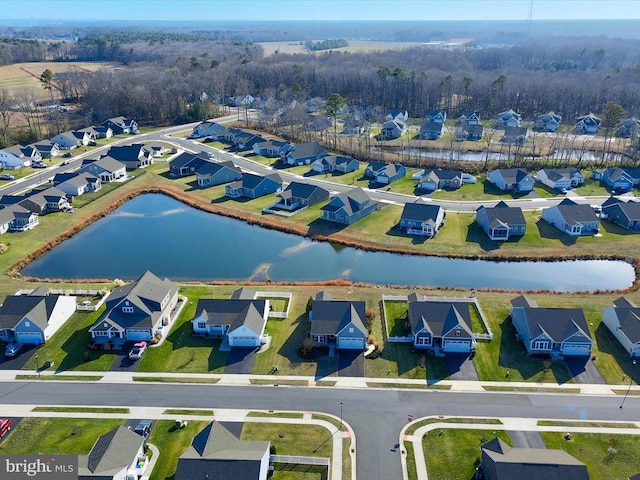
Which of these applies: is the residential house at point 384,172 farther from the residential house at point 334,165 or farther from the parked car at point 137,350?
the parked car at point 137,350

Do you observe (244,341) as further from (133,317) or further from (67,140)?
(67,140)

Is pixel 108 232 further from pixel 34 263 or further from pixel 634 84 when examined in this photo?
pixel 634 84

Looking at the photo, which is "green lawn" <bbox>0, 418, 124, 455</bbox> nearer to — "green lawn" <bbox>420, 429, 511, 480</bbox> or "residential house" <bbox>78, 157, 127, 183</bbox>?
"green lawn" <bbox>420, 429, 511, 480</bbox>

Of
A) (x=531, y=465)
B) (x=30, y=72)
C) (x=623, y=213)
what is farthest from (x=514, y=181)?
(x=30, y=72)

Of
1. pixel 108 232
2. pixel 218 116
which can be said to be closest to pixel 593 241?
pixel 108 232

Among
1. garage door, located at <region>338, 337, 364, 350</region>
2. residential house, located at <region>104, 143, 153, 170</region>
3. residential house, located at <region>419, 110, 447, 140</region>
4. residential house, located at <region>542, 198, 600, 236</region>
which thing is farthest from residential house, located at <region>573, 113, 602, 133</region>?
garage door, located at <region>338, 337, 364, 350</region>

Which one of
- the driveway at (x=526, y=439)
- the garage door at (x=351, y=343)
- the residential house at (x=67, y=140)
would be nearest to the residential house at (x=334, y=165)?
the garage door at (x=351, y=343)
